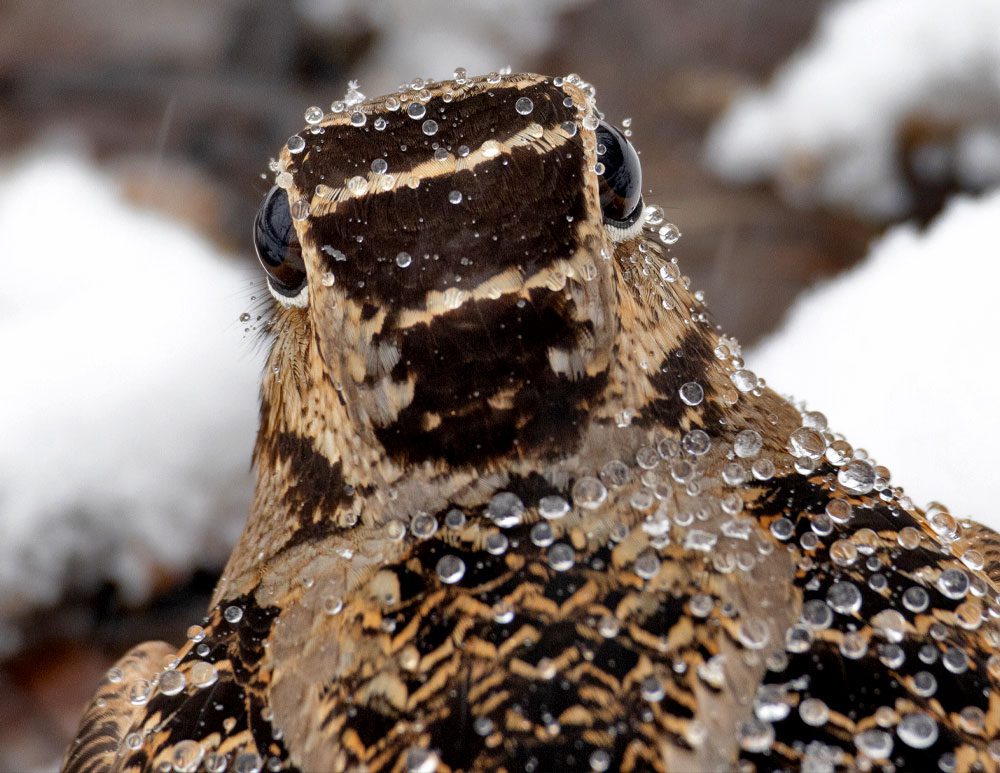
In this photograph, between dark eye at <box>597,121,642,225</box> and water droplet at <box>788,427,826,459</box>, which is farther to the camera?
water droplet at <box>788,427,826,459</box>

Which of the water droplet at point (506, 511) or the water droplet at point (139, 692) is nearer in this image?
the water droplet at point (506, 511)

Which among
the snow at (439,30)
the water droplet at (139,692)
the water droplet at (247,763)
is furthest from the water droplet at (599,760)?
the snow at (439,30)

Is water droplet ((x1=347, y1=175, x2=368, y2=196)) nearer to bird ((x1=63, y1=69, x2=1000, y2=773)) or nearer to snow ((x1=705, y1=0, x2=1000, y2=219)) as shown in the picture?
bird ((x1=63, y1=69, x2=1000, y2=773))

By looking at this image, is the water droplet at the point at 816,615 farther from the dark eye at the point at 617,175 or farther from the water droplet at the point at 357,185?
the water droplet at the point at 357,185

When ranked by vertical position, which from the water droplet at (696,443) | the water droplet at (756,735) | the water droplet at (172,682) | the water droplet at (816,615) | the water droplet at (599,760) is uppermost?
the water droplet at (696,443)

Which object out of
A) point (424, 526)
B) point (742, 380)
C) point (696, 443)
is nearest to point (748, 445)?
point (696, 443)

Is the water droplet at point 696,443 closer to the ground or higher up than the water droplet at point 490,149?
closer to the ground

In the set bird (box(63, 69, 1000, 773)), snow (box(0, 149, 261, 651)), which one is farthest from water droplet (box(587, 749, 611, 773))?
snow (box(0, 149, 261, 651))

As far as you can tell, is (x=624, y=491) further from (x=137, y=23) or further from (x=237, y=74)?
(x=137, y=23)
